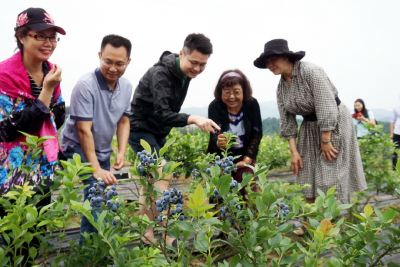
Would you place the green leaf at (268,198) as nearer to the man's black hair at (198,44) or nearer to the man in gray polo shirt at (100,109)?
the man in gray polo shirt at (100,109)

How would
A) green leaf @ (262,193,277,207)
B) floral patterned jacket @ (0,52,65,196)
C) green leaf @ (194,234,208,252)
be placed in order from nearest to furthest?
green leaf @ (194,234,208,252) → green leaf @ (262,193,277,207) → floral patterned jacket @ (0,52,65,196)

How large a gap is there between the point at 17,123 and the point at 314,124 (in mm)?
2139

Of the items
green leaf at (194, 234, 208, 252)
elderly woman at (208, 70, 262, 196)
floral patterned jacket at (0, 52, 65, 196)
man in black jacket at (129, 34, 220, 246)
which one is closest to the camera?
green leaf at (194, 234, 208, 252)

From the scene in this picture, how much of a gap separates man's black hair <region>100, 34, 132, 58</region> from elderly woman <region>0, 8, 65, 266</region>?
11.5 inches

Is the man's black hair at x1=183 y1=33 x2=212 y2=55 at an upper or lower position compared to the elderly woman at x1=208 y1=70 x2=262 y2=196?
upper

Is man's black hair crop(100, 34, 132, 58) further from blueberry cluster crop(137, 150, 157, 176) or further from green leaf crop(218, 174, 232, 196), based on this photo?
green leaf crop(218, 174, 232, 196)

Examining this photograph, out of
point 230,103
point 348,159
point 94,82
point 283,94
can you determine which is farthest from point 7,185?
point 348,159

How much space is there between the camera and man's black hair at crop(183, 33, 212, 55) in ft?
7.38

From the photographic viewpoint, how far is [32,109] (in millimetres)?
1588

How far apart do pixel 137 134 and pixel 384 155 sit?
2.85 meters

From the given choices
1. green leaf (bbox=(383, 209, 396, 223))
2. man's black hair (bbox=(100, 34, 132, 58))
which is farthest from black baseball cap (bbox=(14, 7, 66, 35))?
green leaf (bbox=(383, 209, 396, 223))

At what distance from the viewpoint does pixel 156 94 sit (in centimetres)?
221

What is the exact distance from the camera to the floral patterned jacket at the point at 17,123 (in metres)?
1.57

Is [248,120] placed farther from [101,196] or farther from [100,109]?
[101,196]
